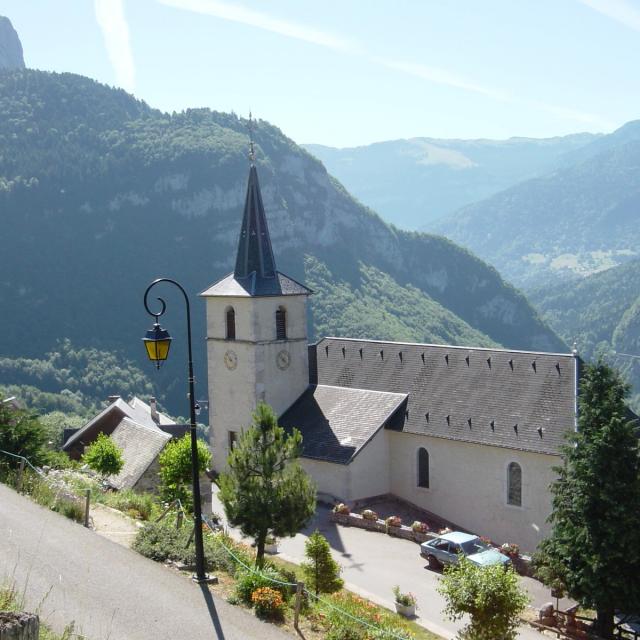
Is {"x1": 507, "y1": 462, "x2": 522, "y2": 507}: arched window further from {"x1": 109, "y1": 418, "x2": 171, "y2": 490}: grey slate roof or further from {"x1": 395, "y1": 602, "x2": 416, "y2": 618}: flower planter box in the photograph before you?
{"x1": 109, "y1": 418, "x2": 171, "y2": 490}: grey slate roof

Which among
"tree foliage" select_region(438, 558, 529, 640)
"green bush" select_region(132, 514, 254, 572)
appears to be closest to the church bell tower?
"green bush" select_region(132, 514, 254, 572)

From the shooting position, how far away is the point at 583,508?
Answer: 2283 cm

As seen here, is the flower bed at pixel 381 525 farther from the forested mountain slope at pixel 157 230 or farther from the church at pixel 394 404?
the forested mountain slope at pixel 157 230

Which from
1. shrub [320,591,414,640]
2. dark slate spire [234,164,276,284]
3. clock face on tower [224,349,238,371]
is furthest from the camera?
clock face on tower [224,349,238,371]

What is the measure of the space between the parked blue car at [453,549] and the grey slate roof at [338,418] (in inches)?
255

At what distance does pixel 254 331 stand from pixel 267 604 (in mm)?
23422

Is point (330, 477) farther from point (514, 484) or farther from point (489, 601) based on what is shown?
point (489, 601)

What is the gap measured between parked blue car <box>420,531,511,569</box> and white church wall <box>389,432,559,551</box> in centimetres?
333

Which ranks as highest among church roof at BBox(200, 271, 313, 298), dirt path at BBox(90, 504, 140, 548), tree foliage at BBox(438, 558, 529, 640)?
church roof at BBox(200, 271, 313, 298)

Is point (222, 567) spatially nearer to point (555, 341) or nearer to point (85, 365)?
point (85, 365)

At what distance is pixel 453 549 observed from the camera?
26875 millimetres

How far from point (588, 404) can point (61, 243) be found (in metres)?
122

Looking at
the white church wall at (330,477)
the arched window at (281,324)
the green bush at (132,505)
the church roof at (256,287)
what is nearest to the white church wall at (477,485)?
the white church wall at (330,477)

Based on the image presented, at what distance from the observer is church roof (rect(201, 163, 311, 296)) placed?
37156 mm
